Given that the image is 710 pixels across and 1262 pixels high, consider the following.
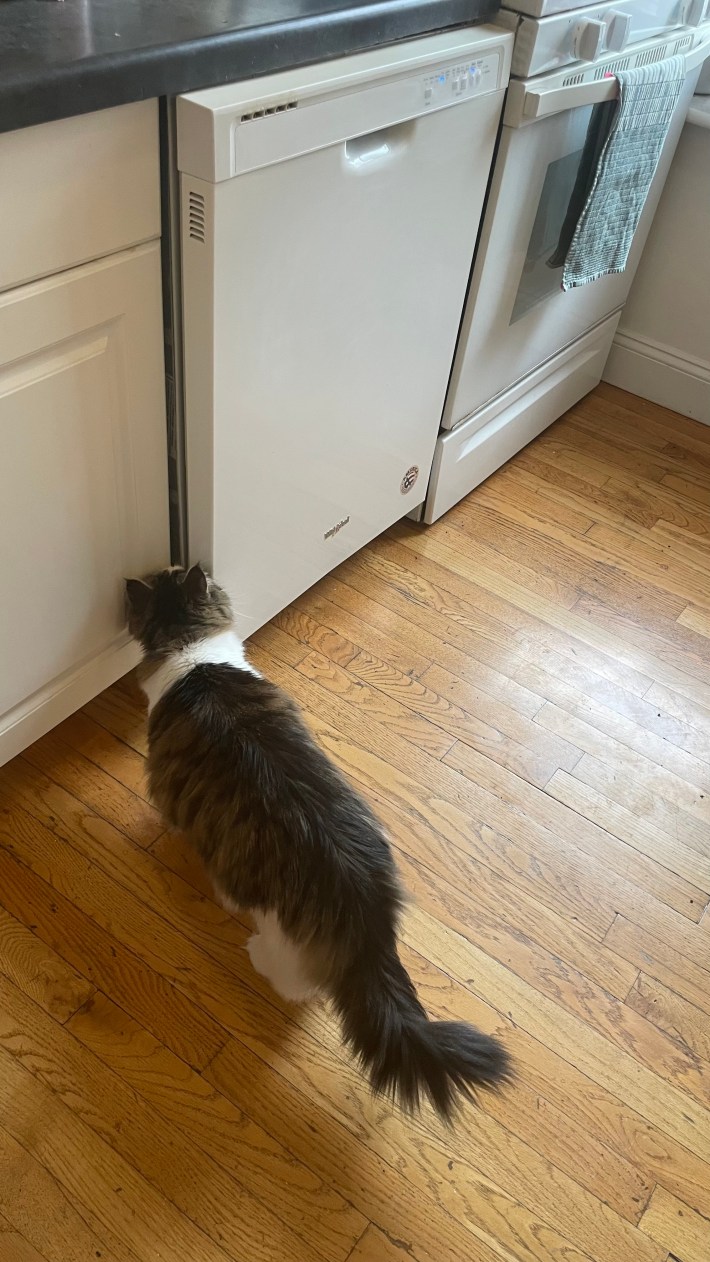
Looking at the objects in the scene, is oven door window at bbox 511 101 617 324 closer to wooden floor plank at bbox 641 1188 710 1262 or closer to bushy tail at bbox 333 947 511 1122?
bushy tail at bbox 333 947 511 1122

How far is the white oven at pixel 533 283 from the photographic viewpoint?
140cm

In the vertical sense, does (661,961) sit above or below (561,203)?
below

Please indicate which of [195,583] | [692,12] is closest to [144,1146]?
[195,583]

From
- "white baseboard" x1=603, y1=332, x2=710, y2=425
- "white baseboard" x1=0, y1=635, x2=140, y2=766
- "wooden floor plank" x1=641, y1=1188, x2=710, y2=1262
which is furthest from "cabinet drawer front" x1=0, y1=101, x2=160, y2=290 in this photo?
"white baseboard" x1=603, y1=332, x2=710, y2=425

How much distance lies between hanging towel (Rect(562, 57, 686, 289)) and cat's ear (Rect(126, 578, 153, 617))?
37.8 inches

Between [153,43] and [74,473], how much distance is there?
45 centimetres

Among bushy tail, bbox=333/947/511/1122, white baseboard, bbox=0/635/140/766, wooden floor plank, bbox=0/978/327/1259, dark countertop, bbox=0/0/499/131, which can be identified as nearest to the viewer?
dark countertop, bbox=0/0/499/131

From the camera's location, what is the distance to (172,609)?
3.95ft

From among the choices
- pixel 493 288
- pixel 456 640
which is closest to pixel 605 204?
pixel 493 288

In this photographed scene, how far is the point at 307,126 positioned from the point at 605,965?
112 centimetres

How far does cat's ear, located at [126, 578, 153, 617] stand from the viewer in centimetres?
122

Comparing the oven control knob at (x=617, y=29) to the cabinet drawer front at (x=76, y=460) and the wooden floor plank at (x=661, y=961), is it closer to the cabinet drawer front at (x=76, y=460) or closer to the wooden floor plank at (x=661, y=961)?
the cabinet drawer front at (x=76, y=460)

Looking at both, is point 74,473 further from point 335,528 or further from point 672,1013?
point 672,1013

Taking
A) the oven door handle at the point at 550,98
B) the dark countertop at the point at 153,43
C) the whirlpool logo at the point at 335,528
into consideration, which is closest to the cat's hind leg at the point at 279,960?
the whirlpool logo at the point at 335,528
